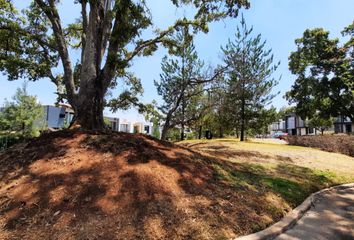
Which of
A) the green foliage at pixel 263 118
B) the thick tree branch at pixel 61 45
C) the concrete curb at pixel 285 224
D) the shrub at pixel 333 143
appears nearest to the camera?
the concrete curb at pixel 285 224

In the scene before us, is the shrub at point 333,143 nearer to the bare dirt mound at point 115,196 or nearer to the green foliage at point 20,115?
the bare dirt mound at point 115,196

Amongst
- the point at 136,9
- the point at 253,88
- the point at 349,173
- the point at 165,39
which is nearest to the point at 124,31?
the point at 136,9

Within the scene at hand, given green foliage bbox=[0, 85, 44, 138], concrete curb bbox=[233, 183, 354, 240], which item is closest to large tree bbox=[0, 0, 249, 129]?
concrete curb bbox=[233, 183, 354, 240]

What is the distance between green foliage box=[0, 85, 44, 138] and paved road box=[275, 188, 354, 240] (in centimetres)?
3236

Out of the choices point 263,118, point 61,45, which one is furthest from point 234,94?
point 61,45

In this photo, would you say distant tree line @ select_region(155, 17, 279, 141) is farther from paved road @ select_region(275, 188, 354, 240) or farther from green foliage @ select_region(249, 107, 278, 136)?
paved road @ select_region(275, 188, 354, 240)

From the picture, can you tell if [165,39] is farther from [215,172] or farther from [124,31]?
[215,172]

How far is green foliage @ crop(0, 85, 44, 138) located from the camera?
33.6m

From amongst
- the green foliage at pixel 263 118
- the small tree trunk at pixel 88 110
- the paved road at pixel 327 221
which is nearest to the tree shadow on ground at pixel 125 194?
the paved road at pixel 327 221

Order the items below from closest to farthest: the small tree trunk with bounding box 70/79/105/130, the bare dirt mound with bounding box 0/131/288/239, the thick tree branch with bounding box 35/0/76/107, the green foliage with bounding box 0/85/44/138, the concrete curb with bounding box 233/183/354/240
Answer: the bare dirt mound with bounding box 0/131/288/239 → the concrete curb with bounding box 233/183/354/240 → the small tree trunk with bounding box 70/79/105/130 → the thick tree branch with bounding box 35/0/76/107 → the green foliage with bounding box 0/85/44/138

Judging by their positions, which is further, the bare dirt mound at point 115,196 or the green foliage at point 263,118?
the green foliage at point 263,118

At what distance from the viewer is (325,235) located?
15.1ft

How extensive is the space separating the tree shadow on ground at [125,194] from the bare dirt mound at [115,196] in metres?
0.01

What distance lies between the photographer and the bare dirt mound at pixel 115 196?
3.96 metres
